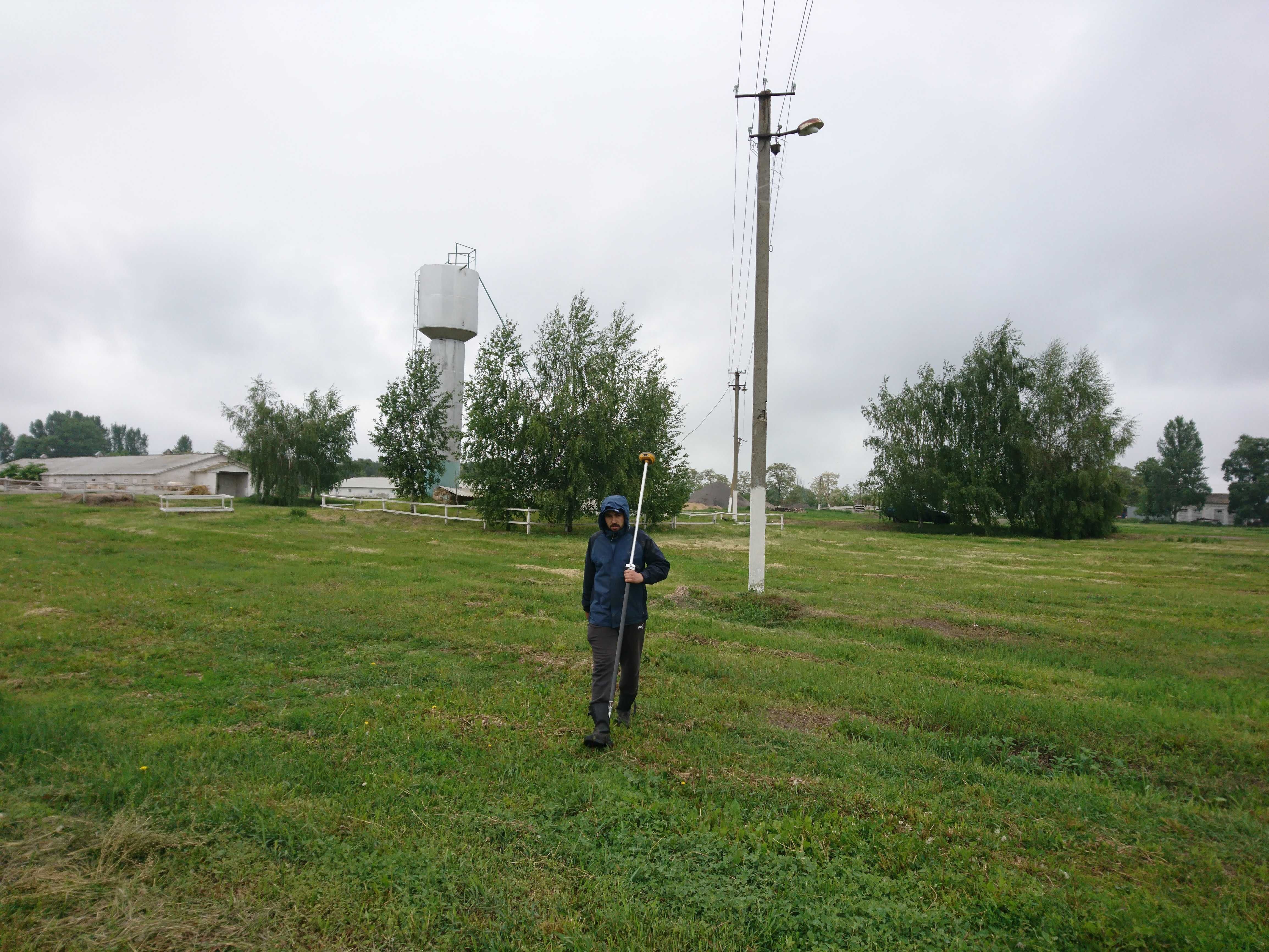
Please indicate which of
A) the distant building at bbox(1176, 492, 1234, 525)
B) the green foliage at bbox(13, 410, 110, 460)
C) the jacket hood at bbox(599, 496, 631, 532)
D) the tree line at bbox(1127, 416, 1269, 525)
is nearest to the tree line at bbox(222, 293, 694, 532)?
→ the jacket hood at bbox(599, 496, 631, 532)

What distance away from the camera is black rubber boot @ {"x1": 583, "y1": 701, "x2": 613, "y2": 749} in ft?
17.1

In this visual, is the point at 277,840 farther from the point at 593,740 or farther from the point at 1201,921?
the point at 1201,921

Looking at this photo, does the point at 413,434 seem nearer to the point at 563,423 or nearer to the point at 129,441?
the point at 563,423

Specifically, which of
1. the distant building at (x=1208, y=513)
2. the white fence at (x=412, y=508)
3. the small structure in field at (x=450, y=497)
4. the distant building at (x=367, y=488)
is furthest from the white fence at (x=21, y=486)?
the distant building at (x=1208, y=513)

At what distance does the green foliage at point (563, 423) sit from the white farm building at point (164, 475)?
36430mm

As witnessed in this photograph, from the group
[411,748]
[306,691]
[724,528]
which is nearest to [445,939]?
[411,748]

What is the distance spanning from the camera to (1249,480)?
8494 cm

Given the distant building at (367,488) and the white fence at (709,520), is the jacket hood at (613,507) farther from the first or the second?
the distant building at (367,488)

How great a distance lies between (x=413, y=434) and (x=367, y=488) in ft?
107

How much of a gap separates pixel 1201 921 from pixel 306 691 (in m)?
6.67

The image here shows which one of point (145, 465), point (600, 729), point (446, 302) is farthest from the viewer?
point (145, 465)

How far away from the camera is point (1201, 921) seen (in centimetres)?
319

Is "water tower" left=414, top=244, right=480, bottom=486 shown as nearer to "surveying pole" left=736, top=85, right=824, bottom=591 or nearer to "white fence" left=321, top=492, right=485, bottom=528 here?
"white fence" left=321, top=492, right=485, bottom=528

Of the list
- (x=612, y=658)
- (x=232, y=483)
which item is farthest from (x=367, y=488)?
(x=612, y=658)
